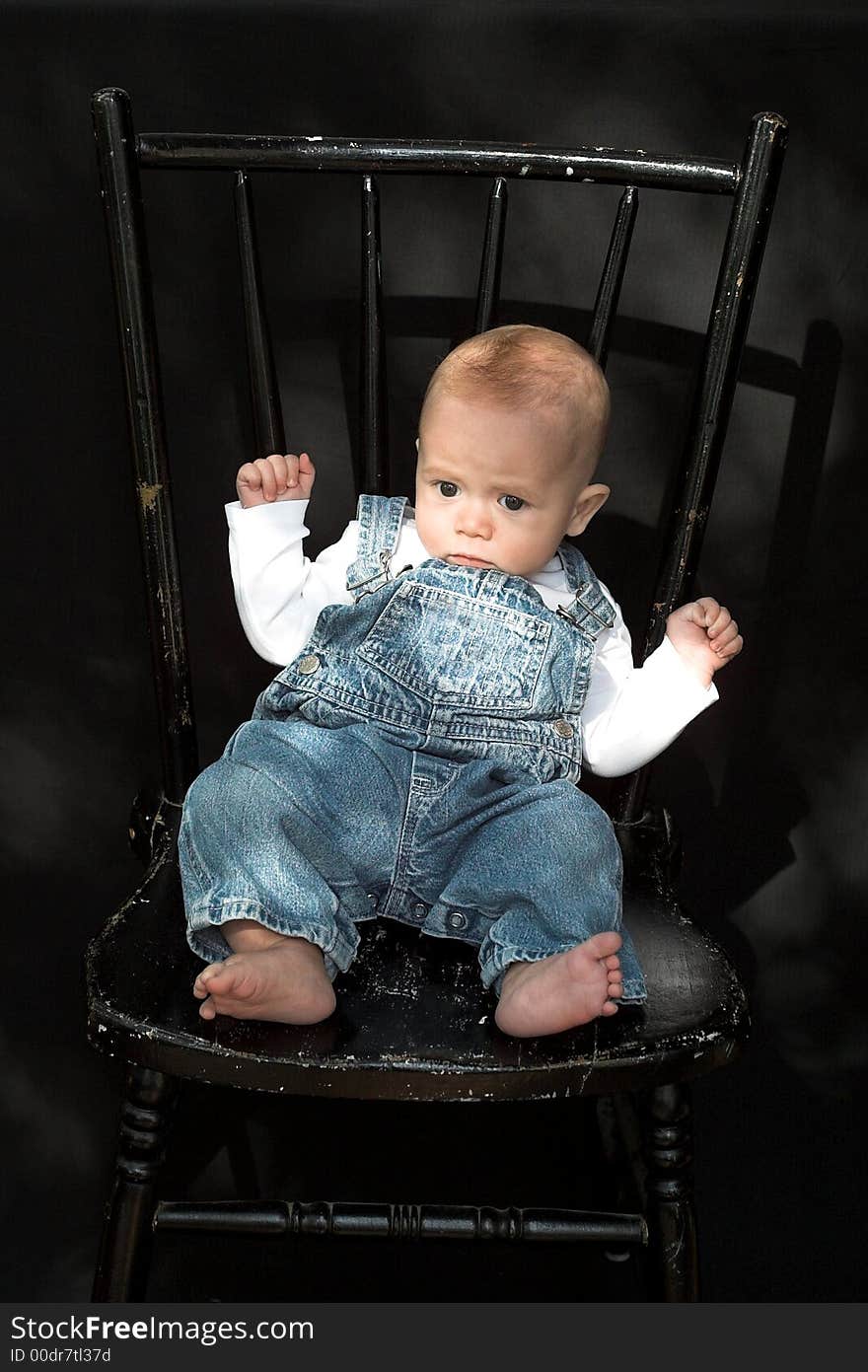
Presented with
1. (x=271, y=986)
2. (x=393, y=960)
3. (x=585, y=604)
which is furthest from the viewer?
(x=585, y=604)

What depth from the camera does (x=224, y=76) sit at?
122 centimetres

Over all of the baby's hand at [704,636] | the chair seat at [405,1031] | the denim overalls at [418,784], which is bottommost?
the chair seat at [405,1031]

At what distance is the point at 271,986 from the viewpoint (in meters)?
0.92

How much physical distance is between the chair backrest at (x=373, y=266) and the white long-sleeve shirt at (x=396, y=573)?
2.3 inches

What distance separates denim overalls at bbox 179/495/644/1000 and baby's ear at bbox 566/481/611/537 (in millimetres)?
46

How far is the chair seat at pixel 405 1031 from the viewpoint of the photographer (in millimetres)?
915

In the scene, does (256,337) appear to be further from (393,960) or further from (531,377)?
(393,960)

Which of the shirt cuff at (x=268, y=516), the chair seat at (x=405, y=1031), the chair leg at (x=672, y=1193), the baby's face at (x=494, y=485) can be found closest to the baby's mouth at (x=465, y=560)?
the baby's face at (x=494, y=485)

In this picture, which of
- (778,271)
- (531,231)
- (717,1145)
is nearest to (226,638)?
(531,231)

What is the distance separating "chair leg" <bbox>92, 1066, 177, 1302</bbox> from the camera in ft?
3.48

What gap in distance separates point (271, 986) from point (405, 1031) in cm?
9

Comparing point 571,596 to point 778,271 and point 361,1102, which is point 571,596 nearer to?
point 778,271

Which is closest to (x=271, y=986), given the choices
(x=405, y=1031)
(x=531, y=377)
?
(x=405, y=1031)

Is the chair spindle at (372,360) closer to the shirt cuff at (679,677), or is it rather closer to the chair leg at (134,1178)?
the shirt cuff at (679,677)
